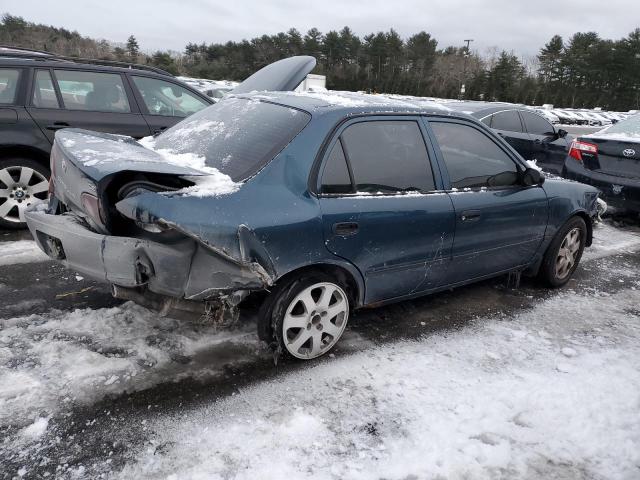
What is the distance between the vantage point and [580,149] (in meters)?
7.02

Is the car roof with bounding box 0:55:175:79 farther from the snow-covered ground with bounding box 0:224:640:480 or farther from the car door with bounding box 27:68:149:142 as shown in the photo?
the snow-covered ground with bounding box 0:224:640:480

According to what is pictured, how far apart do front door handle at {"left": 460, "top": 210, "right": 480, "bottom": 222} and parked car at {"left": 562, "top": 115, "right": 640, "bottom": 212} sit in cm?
398

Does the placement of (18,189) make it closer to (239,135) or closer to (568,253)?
(239,135)

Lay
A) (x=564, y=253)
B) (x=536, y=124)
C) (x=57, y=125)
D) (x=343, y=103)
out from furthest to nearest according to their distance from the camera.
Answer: (x=536, y=124) < (x=57, y=125) < (x=564, y=253) < (x=343, y=103)

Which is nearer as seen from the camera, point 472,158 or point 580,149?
point 472,158

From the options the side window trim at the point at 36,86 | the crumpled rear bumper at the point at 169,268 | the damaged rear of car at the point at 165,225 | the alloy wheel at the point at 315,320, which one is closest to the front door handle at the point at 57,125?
the side window trim at the point at 36,86

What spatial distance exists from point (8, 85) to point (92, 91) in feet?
2.61

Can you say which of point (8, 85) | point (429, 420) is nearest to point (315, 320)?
point (429, 420)

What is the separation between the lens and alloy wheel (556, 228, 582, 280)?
4.58 metres

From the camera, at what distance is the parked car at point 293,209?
2.58 m

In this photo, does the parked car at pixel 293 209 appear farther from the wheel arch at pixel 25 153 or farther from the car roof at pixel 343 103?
the wheel arch at pixel 25 153

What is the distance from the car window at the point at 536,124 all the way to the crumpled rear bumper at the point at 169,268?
8.21 meters

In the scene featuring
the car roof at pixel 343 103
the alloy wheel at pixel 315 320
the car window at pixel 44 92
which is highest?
the car roof at pixel 343 103

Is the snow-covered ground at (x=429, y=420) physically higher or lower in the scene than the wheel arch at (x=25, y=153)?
lower
